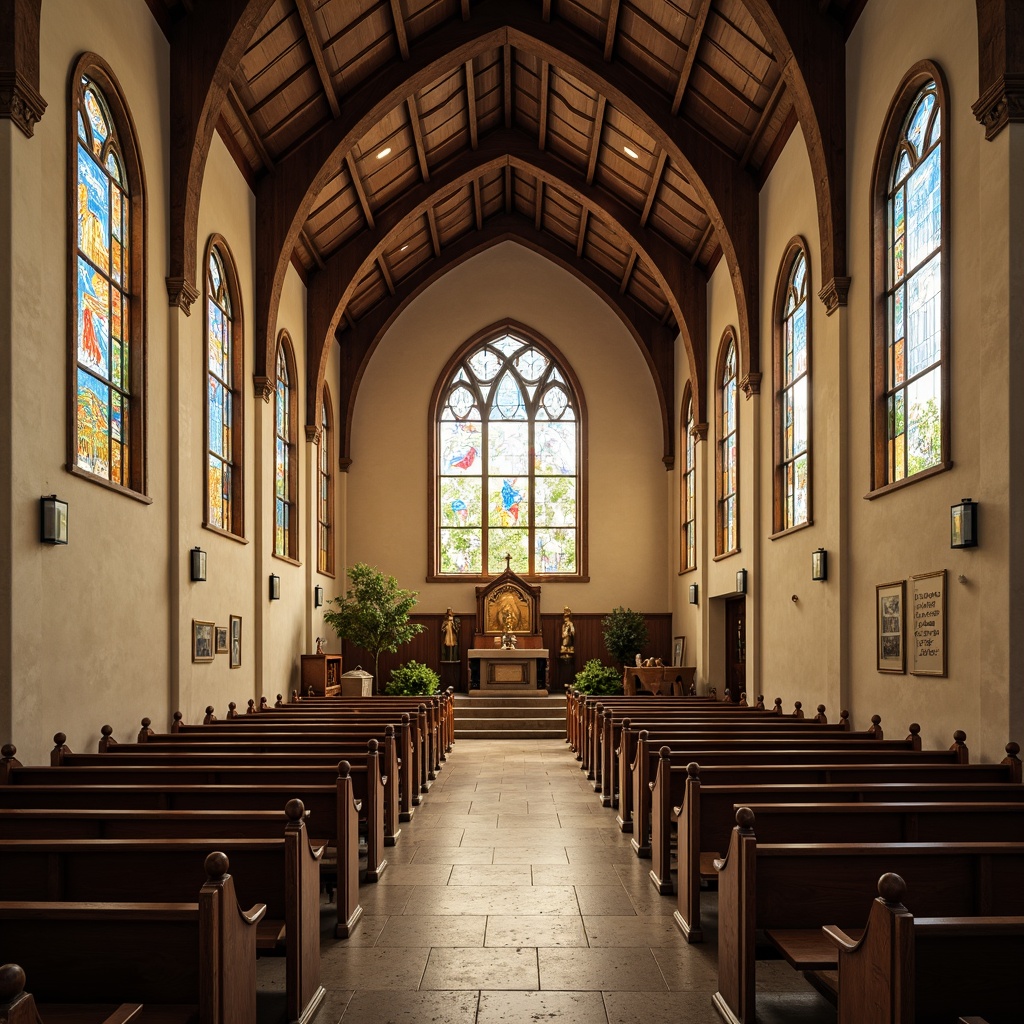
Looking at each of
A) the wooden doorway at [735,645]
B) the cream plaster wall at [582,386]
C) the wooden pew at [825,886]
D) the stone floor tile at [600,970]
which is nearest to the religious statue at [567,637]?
the cream plaster wall at [582,386]

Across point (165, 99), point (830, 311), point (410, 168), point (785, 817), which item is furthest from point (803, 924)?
point (410, 168)

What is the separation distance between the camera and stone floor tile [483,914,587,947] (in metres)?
5.64

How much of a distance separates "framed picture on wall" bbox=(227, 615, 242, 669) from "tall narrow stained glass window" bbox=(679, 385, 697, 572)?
8.96 meters

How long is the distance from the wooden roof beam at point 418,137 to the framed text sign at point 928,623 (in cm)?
1003

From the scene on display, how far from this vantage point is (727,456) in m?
16.7

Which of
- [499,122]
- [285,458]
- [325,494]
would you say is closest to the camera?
[285,458]

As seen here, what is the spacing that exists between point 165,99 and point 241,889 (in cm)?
841

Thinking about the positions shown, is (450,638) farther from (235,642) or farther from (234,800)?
(234,800)

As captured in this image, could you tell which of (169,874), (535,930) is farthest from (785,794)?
(169,874)

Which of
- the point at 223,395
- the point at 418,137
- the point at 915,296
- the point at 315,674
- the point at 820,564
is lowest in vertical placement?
the point at 315,674

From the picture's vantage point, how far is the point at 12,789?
5727mm

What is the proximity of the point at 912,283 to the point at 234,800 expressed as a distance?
6.91 metres

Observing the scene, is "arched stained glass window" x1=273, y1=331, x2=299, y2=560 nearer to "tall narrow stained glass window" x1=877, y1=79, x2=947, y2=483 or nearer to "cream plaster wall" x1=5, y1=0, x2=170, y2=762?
"cream plaster wall" x1=5, y1=0, x2=170, y2=762

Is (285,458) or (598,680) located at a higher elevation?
(285,458)
